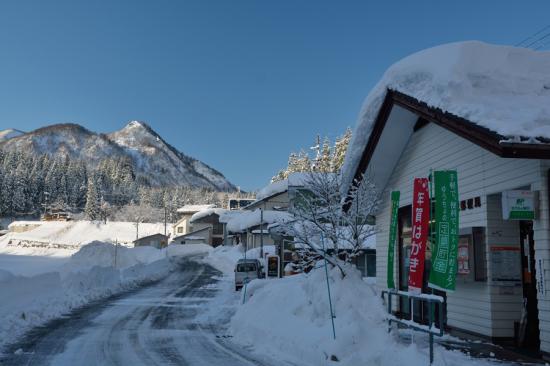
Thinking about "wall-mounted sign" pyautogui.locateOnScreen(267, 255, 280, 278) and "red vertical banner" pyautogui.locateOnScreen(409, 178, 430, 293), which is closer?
"red vertical banner" pyautogui.locateOnScreen(409, 178, 430, 293)

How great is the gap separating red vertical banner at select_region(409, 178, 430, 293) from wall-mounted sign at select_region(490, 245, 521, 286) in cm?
247

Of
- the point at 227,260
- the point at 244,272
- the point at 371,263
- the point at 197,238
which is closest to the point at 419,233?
the point at 244,272

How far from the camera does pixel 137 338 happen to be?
11594mm

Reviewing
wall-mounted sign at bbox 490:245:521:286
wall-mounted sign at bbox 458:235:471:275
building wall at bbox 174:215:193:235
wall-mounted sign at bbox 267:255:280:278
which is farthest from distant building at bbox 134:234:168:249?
wall-mounted sign at bbox 490:245:521:286

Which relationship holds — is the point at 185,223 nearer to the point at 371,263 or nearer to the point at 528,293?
the point at 371,263

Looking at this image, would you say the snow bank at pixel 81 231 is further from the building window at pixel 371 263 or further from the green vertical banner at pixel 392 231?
the green vertical banner at pixel 392 231

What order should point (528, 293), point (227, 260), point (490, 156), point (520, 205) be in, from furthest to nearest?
point (227, 260)
point (490, 156)
point (528, 293)
point (520, 205)

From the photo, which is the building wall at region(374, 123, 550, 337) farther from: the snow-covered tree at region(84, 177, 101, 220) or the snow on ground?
the snow-covered tree at region(84, 177, 101, 220)

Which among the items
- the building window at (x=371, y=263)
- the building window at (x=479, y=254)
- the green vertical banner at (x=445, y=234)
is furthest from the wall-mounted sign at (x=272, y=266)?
the green vertical banner at (x=445, y=234)

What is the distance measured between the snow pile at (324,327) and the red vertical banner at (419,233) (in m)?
1.10

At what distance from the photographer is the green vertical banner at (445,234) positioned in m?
7.17

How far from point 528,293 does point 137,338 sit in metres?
8.90

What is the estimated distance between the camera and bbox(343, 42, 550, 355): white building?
7.93 meters

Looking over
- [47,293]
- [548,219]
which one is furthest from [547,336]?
[47,293]
